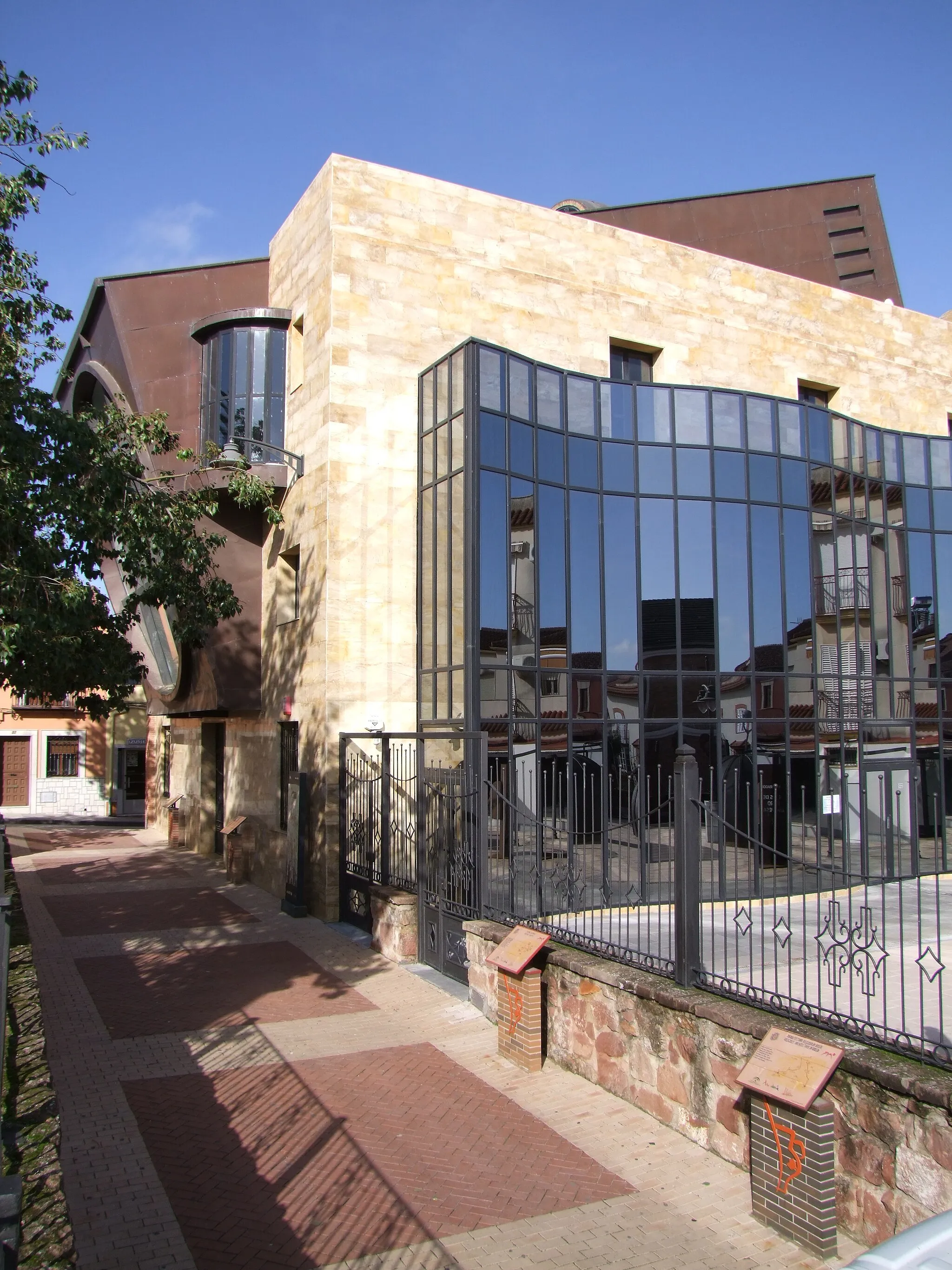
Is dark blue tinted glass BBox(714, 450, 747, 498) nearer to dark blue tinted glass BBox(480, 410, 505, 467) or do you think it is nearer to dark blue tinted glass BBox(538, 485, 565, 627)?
dark blue tinted glass BBox(538, 485, 565, 627)

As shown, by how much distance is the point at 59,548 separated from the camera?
432 inches

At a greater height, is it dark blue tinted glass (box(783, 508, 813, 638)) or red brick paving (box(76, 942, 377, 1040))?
dark blue tinted glass (box(783, 508, 813, 638))

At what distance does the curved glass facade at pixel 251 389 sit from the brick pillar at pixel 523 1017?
1129 centimetres

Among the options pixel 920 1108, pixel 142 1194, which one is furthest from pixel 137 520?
pixel 920 1108

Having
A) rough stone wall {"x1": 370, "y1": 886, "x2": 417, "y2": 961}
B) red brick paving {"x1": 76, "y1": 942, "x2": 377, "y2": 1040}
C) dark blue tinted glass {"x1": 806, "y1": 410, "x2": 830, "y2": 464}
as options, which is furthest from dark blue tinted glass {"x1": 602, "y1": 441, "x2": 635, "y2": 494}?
red brick paving {"x1": 76, "y1": 942, "x2": 377, "y2": 1040}

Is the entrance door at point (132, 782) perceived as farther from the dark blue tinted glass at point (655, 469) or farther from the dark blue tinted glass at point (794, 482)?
the dark blue tinted glass at point (794, 482)

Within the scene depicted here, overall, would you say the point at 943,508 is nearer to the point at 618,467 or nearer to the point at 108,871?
the point at 618,467

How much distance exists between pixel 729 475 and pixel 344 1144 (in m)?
12.2

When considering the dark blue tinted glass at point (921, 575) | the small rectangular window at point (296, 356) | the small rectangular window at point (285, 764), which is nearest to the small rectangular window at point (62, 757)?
the small rectangular window at point (285, 764)

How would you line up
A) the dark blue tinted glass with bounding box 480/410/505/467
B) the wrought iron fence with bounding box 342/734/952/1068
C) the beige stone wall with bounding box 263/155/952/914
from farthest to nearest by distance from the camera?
the beige stone wall with bounding box 263/155/952/914
the dark blue tinted glass with bounding box 480/410/505/467
the wrought iron fence with bounding box 342/734/952/1068

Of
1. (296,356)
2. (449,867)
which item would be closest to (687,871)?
(449,867)

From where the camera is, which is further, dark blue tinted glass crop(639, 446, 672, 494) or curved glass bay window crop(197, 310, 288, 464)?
curved glass bay window crop(197, 310, 288, 464)

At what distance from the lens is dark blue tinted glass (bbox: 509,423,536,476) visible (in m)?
14.3

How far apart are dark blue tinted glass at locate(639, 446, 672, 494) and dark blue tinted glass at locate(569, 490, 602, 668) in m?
1.09
